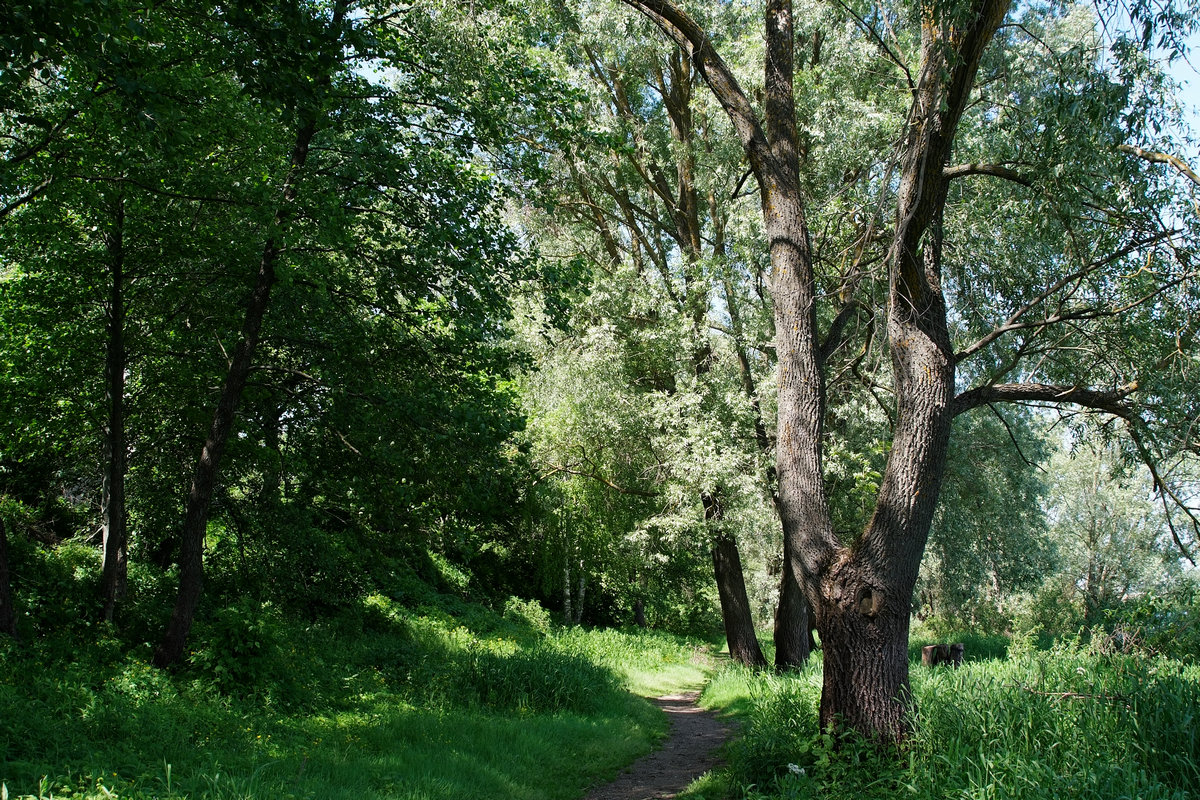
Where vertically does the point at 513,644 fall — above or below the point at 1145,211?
below

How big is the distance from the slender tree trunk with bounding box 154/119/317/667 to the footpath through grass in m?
0.36

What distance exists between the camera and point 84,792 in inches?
172

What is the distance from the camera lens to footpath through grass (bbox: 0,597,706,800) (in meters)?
5.16

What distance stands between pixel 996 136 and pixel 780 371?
6.23 m

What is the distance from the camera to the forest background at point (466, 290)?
6.31m

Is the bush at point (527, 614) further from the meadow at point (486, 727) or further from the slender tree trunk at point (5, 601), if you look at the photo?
the slender tree trunk at point (5, 601)

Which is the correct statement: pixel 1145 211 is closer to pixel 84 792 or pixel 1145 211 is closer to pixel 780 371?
pixel 780 371

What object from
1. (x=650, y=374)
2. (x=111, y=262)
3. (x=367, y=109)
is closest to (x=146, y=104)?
(x=367, y=109)

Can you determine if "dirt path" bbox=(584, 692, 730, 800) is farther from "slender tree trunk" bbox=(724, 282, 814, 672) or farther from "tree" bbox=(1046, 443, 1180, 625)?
"tree" bbox=(1046, 443, 1180, 625)

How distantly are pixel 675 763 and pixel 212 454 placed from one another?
6.26 meters

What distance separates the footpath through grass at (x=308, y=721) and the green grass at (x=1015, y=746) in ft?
6.95

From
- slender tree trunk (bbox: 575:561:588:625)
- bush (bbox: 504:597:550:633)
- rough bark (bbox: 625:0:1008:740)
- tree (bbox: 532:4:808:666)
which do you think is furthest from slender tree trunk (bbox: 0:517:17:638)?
slender tree trunk (bbox: 575:561:588:625)

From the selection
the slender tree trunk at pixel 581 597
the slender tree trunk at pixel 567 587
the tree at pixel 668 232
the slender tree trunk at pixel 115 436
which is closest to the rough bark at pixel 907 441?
the tree at pixel 668 232

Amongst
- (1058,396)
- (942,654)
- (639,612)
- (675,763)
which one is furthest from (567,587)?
(1058,396)
